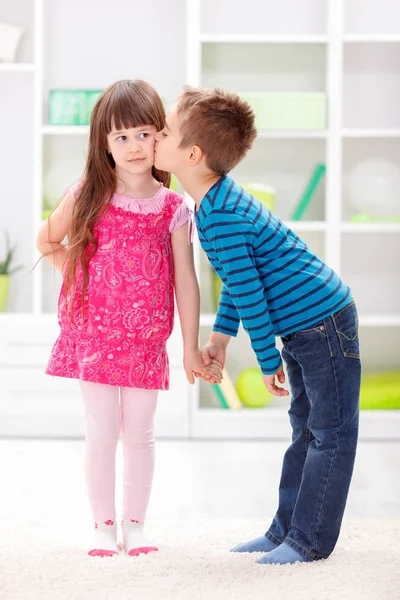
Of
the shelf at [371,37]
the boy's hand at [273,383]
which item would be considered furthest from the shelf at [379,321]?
the boy's hand at [273,383]

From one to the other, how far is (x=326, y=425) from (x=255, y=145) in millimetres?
1874

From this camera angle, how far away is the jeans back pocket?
5.68 ft

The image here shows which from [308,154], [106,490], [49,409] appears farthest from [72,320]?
[308,154]

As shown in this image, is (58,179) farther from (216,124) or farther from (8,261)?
(216,124)

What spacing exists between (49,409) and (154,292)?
1562mm

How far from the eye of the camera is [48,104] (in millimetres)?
3576

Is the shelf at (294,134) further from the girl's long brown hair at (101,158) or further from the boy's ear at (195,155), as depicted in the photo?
the boy's ear at (195,155)

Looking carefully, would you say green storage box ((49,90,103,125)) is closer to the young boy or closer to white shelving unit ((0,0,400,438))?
white shelving unit ((0,0,400,438))

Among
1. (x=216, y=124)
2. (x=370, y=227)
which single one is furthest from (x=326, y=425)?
(x=370, y=227)

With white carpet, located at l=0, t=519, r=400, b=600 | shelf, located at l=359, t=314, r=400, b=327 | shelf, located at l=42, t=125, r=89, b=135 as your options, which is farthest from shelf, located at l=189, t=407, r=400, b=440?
white carpet, located at l=0, t=519, r=400, b=600

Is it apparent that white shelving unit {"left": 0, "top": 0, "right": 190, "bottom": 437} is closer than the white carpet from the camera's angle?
No

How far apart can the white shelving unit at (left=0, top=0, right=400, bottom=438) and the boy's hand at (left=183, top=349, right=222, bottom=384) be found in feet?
4.57

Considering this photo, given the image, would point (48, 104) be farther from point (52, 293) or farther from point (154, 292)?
point (154, 292)

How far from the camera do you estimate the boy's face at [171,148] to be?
1749 mm
